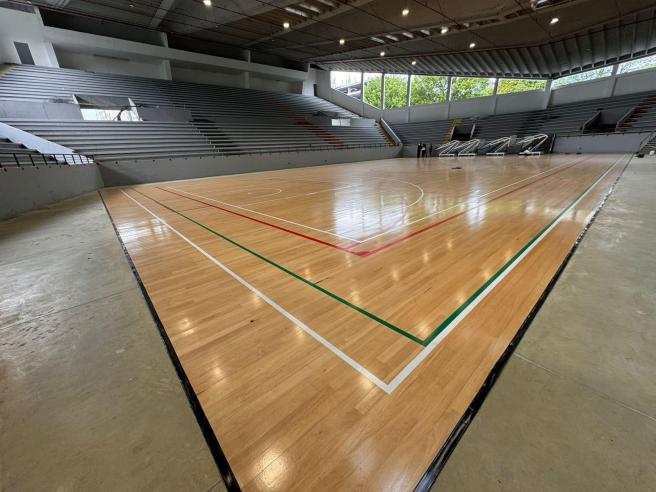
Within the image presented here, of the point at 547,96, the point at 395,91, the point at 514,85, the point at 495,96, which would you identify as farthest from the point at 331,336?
the point at 514,85

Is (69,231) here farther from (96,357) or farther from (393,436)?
(393,436)

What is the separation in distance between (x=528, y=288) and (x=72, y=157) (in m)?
12.1

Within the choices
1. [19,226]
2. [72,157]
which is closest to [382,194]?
[19,226]

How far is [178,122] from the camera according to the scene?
14.3 m

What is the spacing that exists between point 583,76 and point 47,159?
2848 cm

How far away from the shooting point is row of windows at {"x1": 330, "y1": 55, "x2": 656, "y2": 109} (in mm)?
22406

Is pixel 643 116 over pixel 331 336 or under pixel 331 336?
over

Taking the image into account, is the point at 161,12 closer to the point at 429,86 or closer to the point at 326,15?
the point at 326,15

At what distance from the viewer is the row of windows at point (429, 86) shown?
22.4 m

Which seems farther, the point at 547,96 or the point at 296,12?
the point at 547,96

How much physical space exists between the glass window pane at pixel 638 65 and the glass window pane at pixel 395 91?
50.6 feet

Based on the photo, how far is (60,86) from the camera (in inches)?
493

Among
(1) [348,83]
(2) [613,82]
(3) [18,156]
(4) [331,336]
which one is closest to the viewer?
(4) [331,336]

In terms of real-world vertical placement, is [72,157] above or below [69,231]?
above
